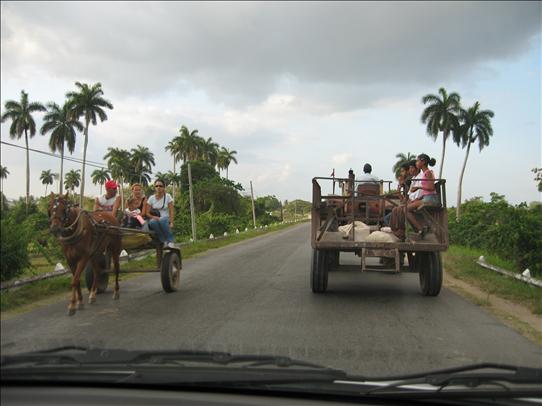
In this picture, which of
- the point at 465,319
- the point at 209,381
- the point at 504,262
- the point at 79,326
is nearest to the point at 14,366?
the point at 209,381

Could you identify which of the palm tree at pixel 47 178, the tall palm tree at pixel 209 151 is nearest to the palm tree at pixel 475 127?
the tall palm tree at pixel 209 151

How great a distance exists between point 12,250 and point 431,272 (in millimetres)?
7353

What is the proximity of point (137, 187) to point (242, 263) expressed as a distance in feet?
20.2

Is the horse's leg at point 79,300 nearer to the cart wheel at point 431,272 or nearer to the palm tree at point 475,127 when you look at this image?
the cart wheel at point 431,272

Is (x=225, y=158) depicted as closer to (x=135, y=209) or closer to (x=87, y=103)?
(x=87, y=103)

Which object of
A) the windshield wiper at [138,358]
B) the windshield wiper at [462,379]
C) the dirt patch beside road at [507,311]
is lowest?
the dirt patch beside road at [507,311]

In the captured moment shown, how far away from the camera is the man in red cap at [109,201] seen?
8938mm

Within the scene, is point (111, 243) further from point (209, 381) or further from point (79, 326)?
point (209, 381)

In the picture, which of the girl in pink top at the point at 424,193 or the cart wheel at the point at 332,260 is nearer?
the girl in pink top at the point at 424,193

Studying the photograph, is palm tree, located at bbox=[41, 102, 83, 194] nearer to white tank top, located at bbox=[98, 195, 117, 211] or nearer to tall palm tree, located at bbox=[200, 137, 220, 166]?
tall palm tree, located at bbox=[200, 137, 220, 166]

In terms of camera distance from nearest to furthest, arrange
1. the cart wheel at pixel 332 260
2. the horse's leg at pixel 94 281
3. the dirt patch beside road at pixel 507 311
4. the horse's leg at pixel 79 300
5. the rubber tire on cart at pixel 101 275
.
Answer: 1. the dirt patch beside road at pixel 507 311
2. the horse's leg at pixel 79 300
3. the horse's leg at pixel 94 281
4. the rubber tire on cart at pixel 101 275
5. the cart wheel at pixel 332 260

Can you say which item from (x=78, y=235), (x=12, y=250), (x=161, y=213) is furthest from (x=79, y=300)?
(x=12, y=250)

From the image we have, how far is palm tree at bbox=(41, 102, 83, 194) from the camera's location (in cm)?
4997

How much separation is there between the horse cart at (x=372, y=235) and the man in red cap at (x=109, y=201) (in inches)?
132
